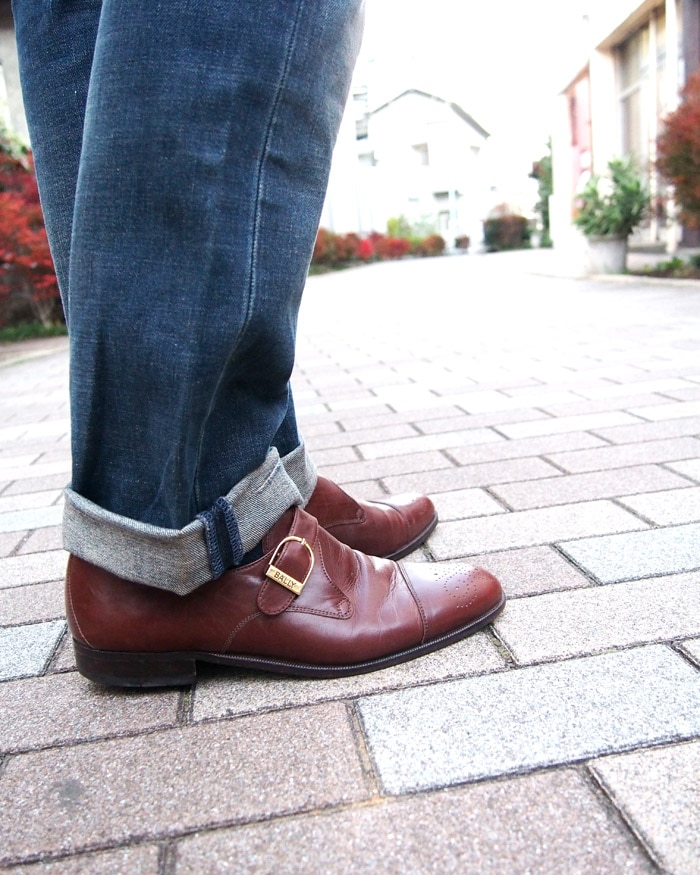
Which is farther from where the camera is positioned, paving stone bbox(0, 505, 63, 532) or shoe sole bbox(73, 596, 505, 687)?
paving stone bbox(0, 505, 63, 532)

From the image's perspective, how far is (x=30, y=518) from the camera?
2057 millimetres

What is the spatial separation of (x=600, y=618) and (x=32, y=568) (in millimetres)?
1136

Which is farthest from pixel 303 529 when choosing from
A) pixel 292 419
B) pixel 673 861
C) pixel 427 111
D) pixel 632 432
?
pixel 427 111

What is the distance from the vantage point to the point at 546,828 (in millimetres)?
736

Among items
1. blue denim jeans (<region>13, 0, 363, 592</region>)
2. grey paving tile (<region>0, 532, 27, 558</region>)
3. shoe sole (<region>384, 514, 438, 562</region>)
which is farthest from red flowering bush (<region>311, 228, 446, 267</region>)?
blue denim jeans (<region>13, 0, 363, 592</region>)

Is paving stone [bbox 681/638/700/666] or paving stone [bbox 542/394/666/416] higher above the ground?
paving stone [bbox 542/394/666/416]

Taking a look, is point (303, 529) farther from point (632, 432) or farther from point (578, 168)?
point (578, 168)

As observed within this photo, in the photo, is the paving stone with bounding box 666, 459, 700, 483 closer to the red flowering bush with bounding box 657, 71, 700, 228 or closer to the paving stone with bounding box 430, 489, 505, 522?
the paving stone with bounding box 430, 489, 505, 522

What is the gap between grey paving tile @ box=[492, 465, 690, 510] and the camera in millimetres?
1755

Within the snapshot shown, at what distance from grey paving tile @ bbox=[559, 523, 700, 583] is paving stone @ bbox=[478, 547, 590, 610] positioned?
33 millimetres

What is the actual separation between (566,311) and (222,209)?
18.2 feet

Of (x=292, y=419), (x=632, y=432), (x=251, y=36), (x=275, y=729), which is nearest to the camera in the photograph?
(x=251, y=36)

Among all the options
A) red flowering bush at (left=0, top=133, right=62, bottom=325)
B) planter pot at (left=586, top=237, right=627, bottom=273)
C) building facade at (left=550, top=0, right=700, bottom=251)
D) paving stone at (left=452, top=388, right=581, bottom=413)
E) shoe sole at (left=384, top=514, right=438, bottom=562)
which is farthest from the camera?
building facade at (left=550, top=0, right=700, bottom=251)

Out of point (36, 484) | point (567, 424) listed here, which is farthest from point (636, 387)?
point (36, 484)
